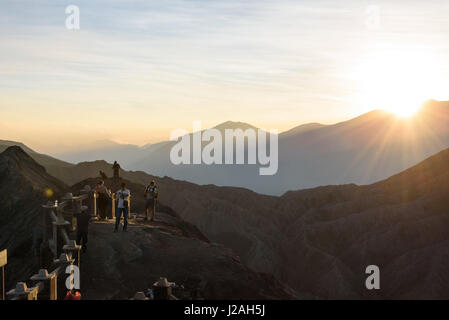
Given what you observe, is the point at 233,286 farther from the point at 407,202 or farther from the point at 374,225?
the point at 407,202

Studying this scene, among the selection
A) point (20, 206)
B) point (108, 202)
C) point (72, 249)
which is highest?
point (20, 206)

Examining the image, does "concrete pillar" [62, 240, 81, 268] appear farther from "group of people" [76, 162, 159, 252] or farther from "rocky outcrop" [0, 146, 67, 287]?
"rocky outcrop" [0, 146, 67, 287]

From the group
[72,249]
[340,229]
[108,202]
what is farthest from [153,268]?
[340,229]

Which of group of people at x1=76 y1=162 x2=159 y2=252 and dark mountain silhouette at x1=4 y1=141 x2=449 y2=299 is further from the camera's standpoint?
dark mountain silhouette at x1=4 y1=141 x2=449 y2=299

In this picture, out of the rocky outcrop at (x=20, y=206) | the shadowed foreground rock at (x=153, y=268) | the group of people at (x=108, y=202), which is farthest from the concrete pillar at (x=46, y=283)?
the rocky outcrop at (x=20, y=206)

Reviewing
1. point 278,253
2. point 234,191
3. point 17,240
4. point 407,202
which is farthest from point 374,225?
point 17,240

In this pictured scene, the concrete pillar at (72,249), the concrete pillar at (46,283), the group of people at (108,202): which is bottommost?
the concrete pillar at (46,283)

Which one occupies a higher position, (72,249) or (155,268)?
(72,249)

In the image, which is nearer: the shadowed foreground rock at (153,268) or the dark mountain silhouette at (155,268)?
the shadowed foreground rock at (153,268)

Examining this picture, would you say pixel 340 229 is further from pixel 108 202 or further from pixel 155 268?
pixel 155 268

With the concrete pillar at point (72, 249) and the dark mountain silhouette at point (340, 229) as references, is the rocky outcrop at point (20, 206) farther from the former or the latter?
the dark mountain silhouette at point (340, 229)

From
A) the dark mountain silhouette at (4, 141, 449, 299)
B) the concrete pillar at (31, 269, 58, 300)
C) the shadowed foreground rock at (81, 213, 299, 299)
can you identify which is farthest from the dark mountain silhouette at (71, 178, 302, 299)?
the dark mountain silhouette at (4, 141, 449, 299)

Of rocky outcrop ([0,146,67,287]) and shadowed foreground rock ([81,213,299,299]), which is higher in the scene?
rocky outcrop ([0,146,67,287])
